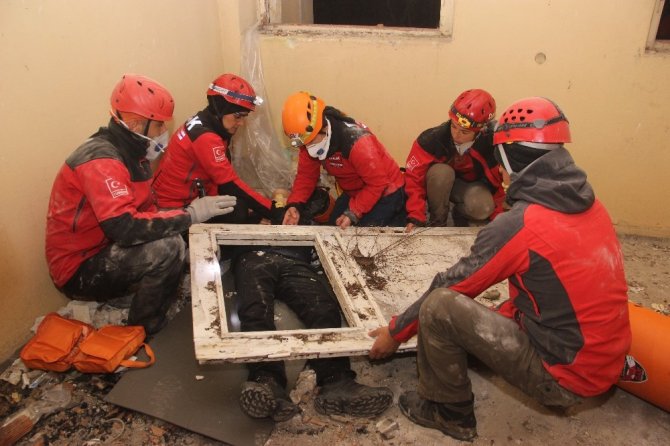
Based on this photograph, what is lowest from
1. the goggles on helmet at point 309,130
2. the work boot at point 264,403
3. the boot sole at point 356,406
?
the boot sole at point 356,406

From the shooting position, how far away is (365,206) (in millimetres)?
3178

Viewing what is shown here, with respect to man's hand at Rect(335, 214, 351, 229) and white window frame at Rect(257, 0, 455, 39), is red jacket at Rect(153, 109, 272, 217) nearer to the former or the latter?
man's hand at Rect(335, 214, 351, 229)

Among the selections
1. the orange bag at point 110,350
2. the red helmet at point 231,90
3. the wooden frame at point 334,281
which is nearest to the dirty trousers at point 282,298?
the wooden frame at point 334,281

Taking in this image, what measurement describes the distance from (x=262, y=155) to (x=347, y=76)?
0.97 meters

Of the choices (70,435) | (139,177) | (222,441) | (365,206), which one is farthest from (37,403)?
(365,206)

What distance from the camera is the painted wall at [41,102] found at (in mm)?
2221

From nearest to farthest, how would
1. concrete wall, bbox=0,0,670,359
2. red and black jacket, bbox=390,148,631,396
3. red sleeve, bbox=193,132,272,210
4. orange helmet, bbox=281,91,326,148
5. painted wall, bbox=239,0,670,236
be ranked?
red and black jacket, bbox=390,148,631,396, concrete wall, bbox=0,0,670,359, orange helmet, bbox=281,91,326,148, red sleeve, bbox=193,132,272,210, painted wall, bbox=239,0,670,236

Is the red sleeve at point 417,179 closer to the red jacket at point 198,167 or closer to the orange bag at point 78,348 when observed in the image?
the red jacket at point 198,167

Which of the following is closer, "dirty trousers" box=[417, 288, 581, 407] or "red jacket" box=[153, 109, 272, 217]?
"dirty trousers" box=[417, 288, 581, 407]

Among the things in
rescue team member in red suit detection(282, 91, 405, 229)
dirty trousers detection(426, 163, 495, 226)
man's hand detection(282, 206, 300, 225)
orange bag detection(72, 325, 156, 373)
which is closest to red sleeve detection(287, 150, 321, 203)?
rescue team member in red suit detection(282, 91, 405, 229)

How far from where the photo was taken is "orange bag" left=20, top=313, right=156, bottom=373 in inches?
88.2

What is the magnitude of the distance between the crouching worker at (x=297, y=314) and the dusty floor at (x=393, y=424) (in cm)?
8

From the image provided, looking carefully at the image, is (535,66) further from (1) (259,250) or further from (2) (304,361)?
(2) (304,361)

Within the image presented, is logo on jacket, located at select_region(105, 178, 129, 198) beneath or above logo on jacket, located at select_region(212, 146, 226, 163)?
above
